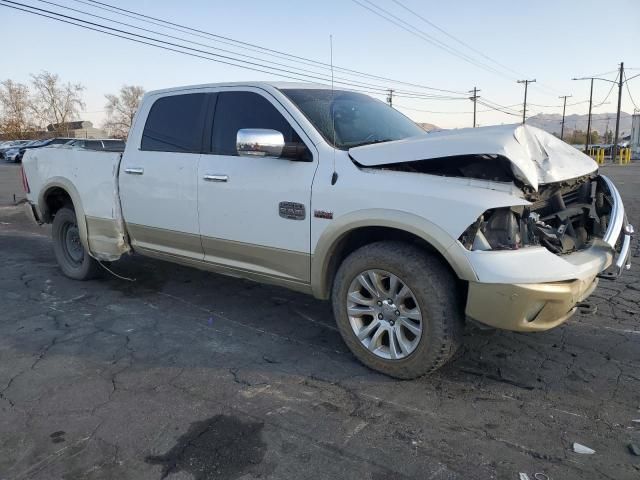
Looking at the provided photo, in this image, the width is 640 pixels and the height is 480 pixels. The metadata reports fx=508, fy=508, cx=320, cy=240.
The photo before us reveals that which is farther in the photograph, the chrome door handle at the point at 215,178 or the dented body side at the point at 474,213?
the chrome door handle at the point at 215,178

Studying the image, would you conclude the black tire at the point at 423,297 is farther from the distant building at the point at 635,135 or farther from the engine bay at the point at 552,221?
the distant building at the point at 635,135

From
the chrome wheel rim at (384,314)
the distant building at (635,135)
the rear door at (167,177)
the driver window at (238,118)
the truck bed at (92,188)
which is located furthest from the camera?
the distant building at (635,135)

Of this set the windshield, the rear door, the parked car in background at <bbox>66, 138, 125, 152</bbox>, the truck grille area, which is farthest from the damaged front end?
the parked car in background at <bbox>66, 138, 125, 152</bbox>

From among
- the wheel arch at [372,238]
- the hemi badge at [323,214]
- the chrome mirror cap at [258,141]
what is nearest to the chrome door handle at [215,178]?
the chrome mirror cap at [258,141]

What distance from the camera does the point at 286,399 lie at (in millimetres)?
3205

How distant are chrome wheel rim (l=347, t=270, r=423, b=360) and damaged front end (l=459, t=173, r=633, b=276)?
1.89 feet

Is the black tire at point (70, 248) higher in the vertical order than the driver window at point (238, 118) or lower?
lower

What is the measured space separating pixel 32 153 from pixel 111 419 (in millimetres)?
4356

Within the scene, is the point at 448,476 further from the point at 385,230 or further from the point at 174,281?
the point at 174,281

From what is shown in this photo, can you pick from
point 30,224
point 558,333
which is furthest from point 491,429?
point 30,224

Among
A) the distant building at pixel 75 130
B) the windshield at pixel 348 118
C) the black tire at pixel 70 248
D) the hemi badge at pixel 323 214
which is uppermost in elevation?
the distant building at pixel 75 130

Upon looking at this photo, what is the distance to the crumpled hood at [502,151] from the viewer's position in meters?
2.96

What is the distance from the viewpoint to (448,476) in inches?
96.6

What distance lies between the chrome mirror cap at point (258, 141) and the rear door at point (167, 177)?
0.98m
